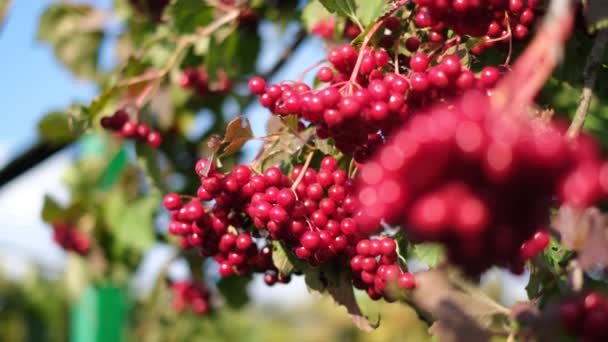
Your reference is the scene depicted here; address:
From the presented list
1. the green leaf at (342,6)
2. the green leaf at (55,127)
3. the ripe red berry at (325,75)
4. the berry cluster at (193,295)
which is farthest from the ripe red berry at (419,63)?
the berry cluster at (193,295)

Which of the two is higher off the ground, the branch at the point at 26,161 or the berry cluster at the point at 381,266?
the berry cluster at the point at 381,266

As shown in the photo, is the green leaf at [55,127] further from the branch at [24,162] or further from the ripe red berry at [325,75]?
the ripe red berry at [325,75]

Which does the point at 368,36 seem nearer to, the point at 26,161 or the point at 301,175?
the point at 301,175

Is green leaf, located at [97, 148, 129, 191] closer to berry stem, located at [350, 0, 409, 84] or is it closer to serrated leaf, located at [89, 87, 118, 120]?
serrated leaf, located at [89, 87, 118, 120]

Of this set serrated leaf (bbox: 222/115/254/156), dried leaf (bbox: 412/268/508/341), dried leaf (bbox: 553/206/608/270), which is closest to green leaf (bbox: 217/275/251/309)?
serrated leaf (bbox: 222/115/254/156)

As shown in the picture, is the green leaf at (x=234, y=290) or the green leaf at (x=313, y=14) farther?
the green leaf at (x=234, y=290)

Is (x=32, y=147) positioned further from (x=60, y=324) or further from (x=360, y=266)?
(x=60, y=324)
